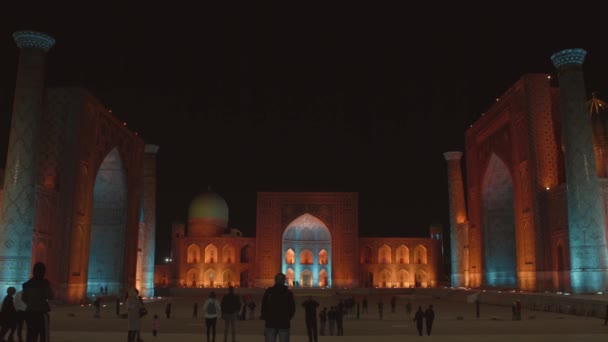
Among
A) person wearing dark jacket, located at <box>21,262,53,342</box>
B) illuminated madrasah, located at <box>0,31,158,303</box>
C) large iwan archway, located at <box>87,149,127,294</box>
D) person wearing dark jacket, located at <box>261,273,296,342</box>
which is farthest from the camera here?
large iwan archway, located at <box>87,149,127,294</box>

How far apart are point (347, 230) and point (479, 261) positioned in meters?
12.2

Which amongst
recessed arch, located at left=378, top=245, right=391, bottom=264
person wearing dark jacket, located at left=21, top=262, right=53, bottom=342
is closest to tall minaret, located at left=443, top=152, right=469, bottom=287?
recessed arch, located at left=378, top=245, right=391, bottom=264

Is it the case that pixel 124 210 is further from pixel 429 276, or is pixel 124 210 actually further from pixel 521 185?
pixel 429 276

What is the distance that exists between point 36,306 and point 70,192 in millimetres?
17827

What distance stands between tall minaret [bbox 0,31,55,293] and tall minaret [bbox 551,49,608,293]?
711 inches

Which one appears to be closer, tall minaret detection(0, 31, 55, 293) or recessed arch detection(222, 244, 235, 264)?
tall minaret detection(0, 31, 55, 293)

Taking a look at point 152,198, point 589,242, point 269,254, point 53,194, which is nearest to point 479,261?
point 589,242

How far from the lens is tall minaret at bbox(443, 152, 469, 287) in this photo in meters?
34.9

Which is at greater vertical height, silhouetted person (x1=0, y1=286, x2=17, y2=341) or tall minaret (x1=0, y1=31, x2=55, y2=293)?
tall minaret (x1=0, y1=31, x2=55, y2=293)

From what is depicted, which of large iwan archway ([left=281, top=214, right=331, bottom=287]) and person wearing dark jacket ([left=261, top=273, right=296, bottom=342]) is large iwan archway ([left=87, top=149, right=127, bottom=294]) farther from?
person wearing dark jacket ([left=261, top=273, right=296, bottom=342])

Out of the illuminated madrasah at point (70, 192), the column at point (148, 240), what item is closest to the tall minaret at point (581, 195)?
the illuminated madrasah at point (70, 192)

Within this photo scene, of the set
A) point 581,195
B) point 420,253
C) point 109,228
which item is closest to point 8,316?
point 581,195

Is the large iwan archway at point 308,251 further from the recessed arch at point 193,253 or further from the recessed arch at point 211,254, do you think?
the recessed arch at point 193,253

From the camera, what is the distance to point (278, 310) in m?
5.48
